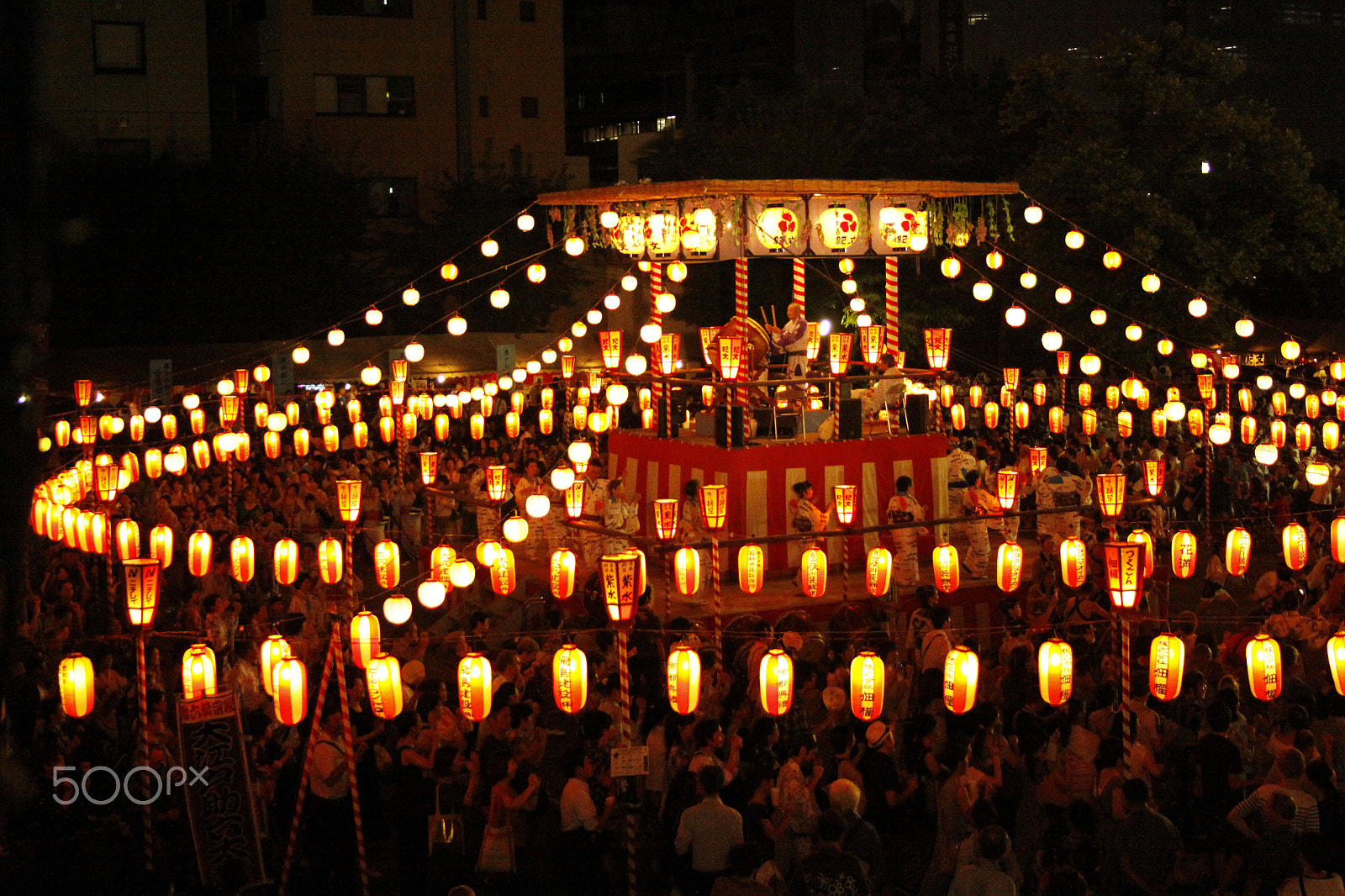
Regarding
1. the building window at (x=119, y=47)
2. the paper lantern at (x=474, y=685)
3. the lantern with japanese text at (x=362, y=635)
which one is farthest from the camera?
the building window at (x=119, y=47)

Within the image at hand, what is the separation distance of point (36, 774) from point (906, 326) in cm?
2130

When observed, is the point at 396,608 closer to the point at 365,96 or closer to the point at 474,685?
the point at 474,685

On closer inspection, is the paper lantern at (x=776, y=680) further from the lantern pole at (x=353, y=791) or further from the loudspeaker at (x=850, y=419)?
the loudspeaker at (x=850, y=419)

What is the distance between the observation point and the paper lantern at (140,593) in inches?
372

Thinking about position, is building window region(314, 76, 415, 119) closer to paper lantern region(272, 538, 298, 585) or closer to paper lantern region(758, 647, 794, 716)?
paper lantern region(272, 538, 298, 585)

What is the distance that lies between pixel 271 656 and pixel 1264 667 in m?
6.86

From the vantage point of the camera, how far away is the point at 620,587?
9.63 metres

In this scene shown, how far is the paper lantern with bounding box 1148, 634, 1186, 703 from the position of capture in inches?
361

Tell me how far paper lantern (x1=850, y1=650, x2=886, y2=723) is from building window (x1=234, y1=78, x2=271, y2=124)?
80.8ft

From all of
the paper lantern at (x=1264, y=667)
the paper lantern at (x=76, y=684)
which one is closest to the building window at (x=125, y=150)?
the paper lantern at (x=76, y=684)

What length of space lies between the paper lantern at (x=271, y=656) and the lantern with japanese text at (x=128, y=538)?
362cm

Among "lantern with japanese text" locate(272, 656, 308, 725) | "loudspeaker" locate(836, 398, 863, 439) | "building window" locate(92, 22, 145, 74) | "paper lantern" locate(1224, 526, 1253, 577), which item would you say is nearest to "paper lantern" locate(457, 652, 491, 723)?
"lantern with japanese text" locate(272, 656, 308, 725)

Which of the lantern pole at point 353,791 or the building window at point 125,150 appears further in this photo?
the building window at point 125,150

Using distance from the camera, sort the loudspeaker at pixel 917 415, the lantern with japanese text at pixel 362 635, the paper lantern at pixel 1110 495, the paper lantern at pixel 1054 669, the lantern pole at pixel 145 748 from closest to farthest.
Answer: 1. the lantern pole at pixel 145 748
2. the paper lantern at pixel 1054 669
3. the lantern with japanese text at pixel 362 635
4. the paper lantern at pixel 1110 495
5. the loudspeaker at pixel 917 415
